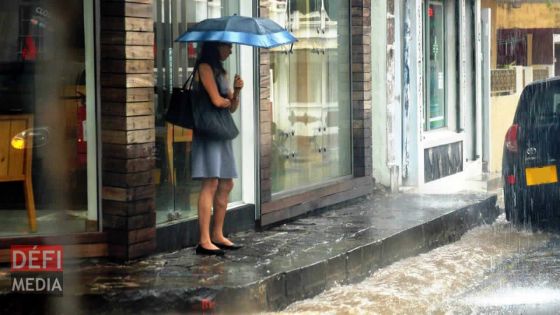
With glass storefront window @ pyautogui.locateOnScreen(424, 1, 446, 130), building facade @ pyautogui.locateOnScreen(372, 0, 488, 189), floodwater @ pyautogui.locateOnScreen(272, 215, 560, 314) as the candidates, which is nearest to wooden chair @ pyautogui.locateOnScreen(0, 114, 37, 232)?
floodwater @ pyautogui.locateOnScreen(272, 215, 560, 314)

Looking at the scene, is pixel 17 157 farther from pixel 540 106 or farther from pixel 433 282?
pixel 540 106

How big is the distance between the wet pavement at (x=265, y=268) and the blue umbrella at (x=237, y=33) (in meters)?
1.75

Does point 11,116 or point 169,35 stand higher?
point 169,35

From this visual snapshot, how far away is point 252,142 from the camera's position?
32.8ft

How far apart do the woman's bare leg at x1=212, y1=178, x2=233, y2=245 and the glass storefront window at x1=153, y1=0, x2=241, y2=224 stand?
0.45 meters

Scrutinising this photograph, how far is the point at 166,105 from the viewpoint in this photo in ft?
29.3

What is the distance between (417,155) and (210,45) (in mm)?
6101

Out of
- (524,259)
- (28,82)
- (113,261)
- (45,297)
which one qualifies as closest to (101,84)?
(28,82)

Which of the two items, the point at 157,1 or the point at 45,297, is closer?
the point at 45,297

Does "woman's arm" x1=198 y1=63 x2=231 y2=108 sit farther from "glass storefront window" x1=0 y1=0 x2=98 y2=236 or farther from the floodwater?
the floodwater

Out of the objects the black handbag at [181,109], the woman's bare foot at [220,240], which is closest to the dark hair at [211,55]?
the black handbag at [181,109]

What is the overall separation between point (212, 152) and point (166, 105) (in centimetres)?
85

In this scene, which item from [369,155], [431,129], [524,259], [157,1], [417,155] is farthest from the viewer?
[431,129]

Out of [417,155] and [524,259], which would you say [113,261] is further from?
[417,155]
